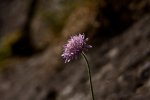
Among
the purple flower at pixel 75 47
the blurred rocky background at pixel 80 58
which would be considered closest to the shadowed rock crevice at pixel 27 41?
the blurred rocky background at pixel 80 58

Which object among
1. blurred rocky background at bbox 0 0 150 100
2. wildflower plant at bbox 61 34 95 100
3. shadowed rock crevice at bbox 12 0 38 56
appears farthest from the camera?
shadowed rock crevice at bbox 12 0 38 56

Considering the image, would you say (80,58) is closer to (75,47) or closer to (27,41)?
(75,47)

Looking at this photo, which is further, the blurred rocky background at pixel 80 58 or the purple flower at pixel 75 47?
the blurred rocky background at pixel 80 58

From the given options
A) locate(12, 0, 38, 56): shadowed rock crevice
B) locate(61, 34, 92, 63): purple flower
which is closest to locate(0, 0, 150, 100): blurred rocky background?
locate(12, 0, 38, 56): shadowed rock crevice

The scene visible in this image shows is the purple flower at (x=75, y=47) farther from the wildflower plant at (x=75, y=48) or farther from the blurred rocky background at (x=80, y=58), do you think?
the blurred rocky background at (x=80, y=58)

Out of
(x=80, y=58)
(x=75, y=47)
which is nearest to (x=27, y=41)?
(x=80, y=58)

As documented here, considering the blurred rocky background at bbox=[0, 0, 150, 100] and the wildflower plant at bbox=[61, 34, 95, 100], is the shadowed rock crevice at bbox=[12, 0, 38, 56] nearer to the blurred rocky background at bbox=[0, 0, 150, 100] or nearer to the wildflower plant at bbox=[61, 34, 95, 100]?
the blurred rocky background at bbox=[0, 0, 150, 100]

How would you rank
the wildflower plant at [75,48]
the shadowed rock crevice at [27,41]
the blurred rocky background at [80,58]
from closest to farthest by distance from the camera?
the wildflower plant at [75,48] < the blurred rocky background at [80,58] < the shadowed rock crevice at [27,41]

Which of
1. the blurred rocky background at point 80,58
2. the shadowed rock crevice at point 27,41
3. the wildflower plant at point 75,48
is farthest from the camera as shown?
the shadowed rock crevice at point 27,41

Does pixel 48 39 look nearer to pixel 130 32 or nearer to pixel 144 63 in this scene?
pixel 130 32
